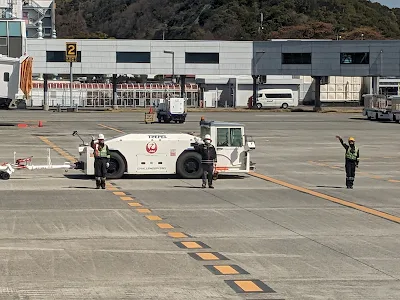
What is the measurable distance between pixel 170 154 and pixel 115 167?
74.6 inches

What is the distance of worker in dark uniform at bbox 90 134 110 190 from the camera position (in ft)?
83.7

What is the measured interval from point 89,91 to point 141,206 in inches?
3826

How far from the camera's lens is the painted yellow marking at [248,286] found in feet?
38.8

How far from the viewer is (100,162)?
25.6 meters

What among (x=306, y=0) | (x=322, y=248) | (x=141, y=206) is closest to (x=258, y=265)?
(x=322, y=248)

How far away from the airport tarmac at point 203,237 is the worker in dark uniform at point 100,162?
0.38 meters

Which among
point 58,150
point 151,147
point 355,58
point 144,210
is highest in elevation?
point 355,58

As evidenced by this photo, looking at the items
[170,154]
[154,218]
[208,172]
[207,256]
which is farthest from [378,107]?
[207,256]

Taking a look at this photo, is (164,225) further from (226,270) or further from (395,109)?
(395,109)

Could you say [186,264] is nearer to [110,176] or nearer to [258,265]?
[258,265]

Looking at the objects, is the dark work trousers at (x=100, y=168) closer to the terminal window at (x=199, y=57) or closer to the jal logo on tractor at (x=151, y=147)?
the jal logo on tractor at (x=151, y=147)

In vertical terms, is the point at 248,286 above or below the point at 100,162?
below

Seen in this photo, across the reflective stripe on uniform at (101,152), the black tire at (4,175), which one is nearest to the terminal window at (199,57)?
the black tire at (4,175)

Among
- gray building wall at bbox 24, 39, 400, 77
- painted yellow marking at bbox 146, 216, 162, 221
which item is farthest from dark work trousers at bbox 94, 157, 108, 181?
gray building wall at bbox 24, 39, 400, 77
